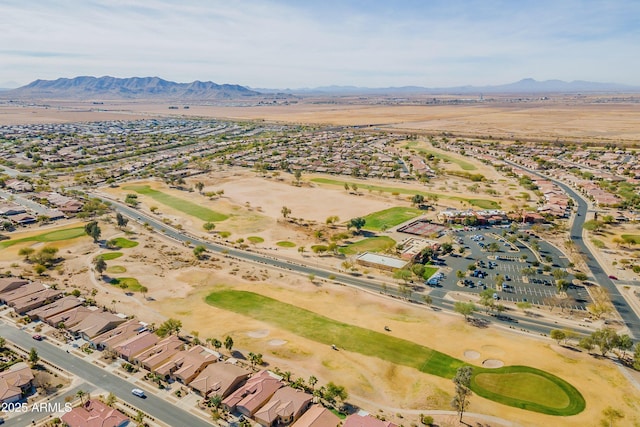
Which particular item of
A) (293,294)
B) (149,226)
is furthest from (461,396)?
(149,226)

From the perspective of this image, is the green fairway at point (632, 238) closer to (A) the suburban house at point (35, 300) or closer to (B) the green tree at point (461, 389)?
(B) the green tree at point (461, 389)

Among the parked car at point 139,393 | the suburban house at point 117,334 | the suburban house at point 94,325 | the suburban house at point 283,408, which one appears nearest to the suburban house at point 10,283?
the suburban house at point 94,325

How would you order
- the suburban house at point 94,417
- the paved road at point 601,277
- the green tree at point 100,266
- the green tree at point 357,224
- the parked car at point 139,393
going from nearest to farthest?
1. the suburban house at point 94,417
2. the parked car at point 139,393
3. the paved road at point 601,277
4. the green tree at point 100,266
5. the green tree at point 357,224

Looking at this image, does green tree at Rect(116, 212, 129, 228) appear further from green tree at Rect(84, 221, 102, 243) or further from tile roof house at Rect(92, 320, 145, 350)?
tile roof house at Rect(92, 320, 145, 350)

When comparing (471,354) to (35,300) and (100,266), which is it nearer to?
(100,266)

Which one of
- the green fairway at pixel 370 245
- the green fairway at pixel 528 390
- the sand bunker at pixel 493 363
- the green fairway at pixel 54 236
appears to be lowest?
the green fairway at pixel 528 390

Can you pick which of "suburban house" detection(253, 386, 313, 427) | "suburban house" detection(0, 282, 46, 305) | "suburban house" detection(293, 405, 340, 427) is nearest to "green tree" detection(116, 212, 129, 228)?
"suburban house" detection(0, 282, 46, 305)
